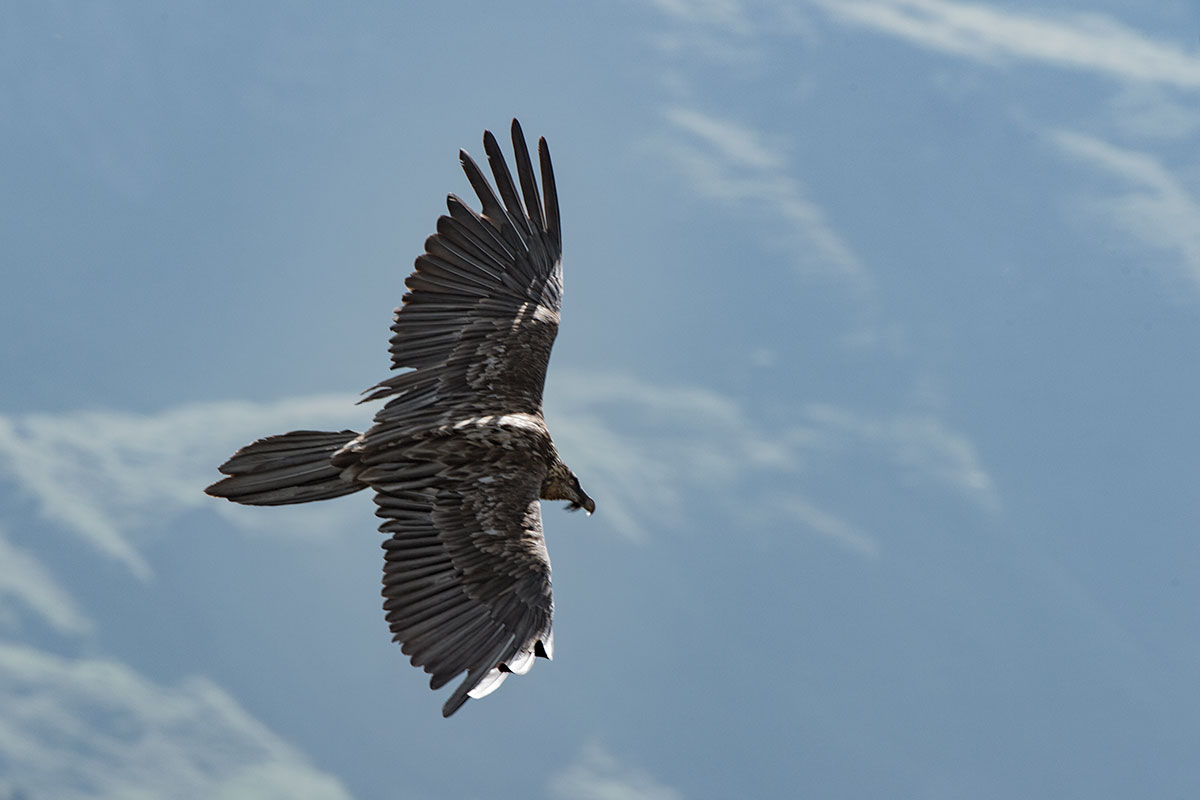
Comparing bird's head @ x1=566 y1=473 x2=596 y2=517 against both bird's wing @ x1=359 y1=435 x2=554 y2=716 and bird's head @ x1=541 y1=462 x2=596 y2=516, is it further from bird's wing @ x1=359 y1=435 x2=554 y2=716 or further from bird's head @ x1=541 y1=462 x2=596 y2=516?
bird's wing @ x1=359 y1=435 x2=554 y2=716

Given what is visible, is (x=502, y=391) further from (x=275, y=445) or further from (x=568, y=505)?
(x=275, y=445)

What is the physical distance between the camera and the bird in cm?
1051

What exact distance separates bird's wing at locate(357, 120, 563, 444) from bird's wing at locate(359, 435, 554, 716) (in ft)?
2.03

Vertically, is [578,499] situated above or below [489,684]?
above

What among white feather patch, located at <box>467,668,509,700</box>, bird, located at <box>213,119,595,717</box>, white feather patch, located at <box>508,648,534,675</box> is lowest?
white feather patch, located at <box>467,668,509,700</box>

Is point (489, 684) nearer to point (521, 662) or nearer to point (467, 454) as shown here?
point (521, 662)

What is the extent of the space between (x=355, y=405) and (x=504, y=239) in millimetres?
2220

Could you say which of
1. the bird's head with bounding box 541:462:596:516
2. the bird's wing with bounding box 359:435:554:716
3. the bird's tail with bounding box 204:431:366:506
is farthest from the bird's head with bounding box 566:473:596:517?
the bird's tail with bounding box 204:431:366:506

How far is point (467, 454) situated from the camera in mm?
11281

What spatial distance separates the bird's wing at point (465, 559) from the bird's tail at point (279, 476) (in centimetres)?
38

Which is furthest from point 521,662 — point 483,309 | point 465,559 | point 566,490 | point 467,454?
point 483,309

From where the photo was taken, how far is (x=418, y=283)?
1239 cm

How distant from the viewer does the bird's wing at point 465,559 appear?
10266mm

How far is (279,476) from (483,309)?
8.32 ft
